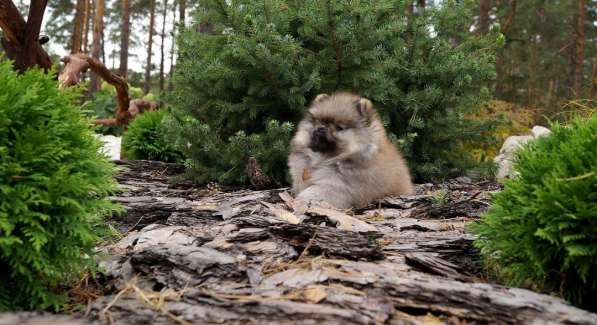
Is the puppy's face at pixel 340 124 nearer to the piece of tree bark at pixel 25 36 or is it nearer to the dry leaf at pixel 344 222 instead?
the dry leaf at pixel 344 222

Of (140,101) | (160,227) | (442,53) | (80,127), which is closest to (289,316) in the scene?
(80,127)

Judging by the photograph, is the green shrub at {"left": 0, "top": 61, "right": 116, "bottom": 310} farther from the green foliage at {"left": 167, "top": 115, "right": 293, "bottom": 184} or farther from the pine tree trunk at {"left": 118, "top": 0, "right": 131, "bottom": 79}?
the pine tree trunk at {"left": 118, "top": 0, "right": 131, "bottom": 79}

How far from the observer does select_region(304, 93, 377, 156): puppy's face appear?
569 cm

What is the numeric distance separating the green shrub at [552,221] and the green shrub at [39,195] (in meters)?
2.20

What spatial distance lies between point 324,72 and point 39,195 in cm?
463

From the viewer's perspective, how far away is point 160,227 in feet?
12.9

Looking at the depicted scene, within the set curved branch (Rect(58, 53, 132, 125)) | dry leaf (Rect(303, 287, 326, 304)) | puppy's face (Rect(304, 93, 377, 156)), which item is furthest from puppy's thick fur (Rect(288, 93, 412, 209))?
curved branch (Rect(58, 53, 132, 125))

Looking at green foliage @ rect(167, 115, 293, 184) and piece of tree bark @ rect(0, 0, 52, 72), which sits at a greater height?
piece of tree bark @ rect(0, 0, 52, 72)

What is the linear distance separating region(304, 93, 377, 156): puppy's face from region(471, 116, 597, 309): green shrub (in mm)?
2741

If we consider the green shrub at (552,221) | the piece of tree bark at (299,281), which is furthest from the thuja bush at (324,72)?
the green shrub at (552,221)

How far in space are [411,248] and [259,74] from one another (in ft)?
11.5

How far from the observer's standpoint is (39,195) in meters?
2.39

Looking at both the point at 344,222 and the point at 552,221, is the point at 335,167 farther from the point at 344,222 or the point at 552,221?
the point at 552,221

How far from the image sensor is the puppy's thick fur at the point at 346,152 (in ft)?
18.1
